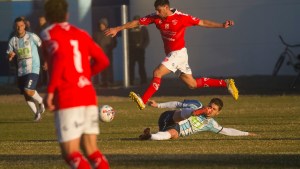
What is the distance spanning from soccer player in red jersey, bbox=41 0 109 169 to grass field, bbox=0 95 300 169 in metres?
3.01

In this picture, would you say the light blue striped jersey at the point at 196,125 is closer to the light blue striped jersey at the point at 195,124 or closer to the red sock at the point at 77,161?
the light blue striped jersey at the point at 195,124

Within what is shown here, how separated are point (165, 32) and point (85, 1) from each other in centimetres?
1827

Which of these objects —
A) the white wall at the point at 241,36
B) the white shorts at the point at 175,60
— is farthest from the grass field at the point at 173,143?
the white wall at the point at 241,36

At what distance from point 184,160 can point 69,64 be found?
157 inches

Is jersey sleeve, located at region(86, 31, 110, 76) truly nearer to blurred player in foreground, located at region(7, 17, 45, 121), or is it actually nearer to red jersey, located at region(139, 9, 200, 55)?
red jersey, located at region(139, 9, 200, 55)

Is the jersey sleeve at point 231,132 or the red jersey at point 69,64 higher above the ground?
the red jersey at point 69,64

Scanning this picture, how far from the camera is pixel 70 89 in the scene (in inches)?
392

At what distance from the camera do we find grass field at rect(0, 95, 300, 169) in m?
13.5

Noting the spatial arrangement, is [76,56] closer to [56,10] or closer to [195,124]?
[56,10]

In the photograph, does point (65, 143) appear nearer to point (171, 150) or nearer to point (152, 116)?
point (171, 150)

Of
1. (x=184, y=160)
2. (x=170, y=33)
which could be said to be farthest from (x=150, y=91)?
(x=184, y=160)

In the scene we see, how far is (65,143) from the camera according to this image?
32.4ft

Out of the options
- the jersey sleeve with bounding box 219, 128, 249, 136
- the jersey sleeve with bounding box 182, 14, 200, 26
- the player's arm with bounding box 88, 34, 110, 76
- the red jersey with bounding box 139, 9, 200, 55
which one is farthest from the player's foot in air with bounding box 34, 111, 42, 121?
the player's arm with bounding box 88, 34, 110, 76

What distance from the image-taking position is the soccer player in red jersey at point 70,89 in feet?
32.4
